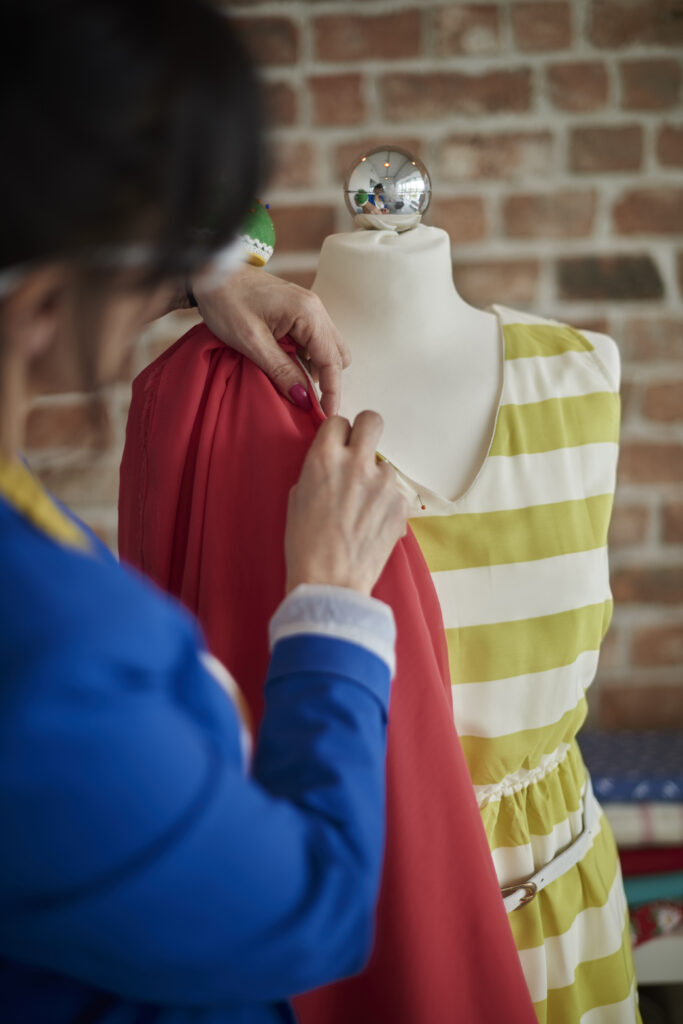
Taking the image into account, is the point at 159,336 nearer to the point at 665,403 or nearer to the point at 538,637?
the point at 665,403

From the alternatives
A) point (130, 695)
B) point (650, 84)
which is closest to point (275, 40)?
point (650, 84)

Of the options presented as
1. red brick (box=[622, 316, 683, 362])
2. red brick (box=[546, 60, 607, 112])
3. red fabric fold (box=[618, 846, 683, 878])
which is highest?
red brick (box=[546, 60, 607, 112])

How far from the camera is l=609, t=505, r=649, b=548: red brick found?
4.97 feet

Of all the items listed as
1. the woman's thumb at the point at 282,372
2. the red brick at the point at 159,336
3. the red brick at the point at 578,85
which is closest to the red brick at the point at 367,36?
the red brick at the point at 578,85

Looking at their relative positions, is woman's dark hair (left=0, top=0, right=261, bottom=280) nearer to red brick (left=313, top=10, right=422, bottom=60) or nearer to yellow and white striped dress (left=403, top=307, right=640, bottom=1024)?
yellow and white striped dress (left=403, top=307, right=640, bottom=1024)

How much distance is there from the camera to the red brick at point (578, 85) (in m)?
1.41

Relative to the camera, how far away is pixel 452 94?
4.62ft

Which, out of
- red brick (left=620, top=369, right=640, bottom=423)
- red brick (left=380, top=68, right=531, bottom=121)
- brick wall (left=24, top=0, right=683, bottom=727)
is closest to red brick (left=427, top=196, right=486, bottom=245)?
brick wall (left=24, top=0, right=683, bottom=727)

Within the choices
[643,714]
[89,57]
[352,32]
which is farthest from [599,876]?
[352,32]

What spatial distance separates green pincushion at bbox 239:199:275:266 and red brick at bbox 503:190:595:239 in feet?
2.74

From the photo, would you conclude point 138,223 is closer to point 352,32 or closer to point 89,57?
point 89,57

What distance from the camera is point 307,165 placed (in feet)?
4.71

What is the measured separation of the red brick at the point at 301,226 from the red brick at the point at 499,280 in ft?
0.75

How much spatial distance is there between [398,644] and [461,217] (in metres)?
1.02
